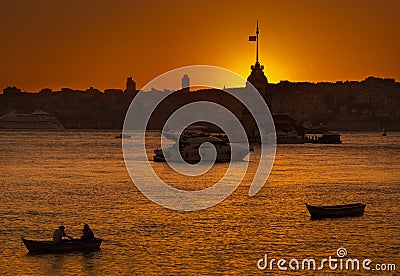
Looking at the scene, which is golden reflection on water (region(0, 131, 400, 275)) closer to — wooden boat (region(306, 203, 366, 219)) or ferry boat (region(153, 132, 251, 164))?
wooden boat (region(306, 203, 366, 219))

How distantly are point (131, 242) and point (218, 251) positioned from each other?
4398 millimetres

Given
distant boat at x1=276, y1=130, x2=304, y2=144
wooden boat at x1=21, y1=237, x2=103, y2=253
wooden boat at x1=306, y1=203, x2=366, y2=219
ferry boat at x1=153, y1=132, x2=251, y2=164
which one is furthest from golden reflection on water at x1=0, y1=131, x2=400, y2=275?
distant boat at x1=276, y1=130, x2=304, y2=144

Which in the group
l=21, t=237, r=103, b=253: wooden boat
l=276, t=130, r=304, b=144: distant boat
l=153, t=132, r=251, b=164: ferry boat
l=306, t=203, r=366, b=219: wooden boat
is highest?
l=276, t=130, r=304, b=144: distant boat

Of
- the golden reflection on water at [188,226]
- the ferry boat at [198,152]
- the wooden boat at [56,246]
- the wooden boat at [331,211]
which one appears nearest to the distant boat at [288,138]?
the ferry boat at [198,152]

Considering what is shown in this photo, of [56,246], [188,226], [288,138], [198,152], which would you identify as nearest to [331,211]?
[188,226]

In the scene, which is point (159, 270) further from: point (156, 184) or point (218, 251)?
point (156, 184)

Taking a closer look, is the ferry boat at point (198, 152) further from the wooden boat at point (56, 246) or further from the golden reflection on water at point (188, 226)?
A: the wooden boat at point (56, 246)

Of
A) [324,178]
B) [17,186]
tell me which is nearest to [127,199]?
[17,186]

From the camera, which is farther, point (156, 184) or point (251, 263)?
point (156, 184)

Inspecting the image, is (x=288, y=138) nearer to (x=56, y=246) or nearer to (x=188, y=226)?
(x=188, y=226)

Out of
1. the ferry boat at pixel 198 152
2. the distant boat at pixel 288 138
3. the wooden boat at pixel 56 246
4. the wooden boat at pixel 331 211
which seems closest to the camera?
the wooden boat at pixel 56 246

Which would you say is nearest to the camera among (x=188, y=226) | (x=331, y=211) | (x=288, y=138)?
(x=188, y=226)

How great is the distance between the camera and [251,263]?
111 ft

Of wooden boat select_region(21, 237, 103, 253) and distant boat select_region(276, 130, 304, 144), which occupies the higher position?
distant boat select_region(276, 130, 304, 144)
